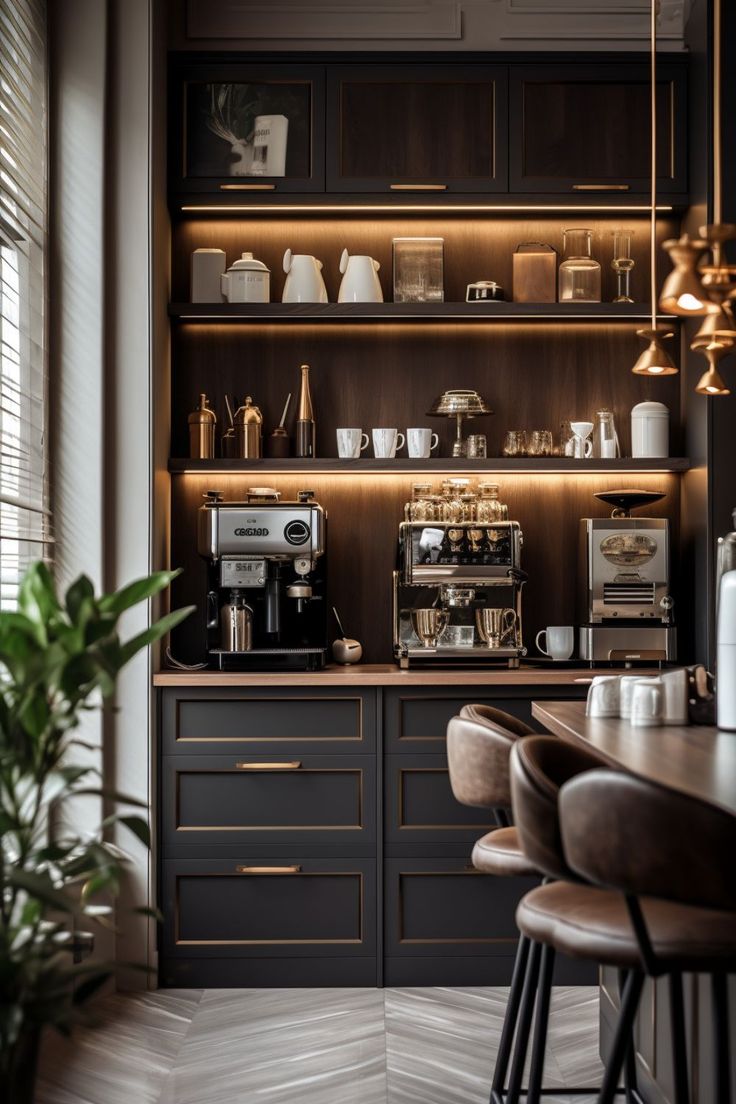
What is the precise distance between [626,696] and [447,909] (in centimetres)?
125

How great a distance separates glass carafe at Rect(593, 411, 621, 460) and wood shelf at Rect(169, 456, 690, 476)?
0.06 meters

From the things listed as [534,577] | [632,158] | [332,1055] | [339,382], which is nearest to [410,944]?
[332,1055]

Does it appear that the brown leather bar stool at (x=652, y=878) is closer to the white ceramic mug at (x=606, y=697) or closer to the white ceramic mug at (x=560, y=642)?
the white ceramic mug at (x=606, y=697)

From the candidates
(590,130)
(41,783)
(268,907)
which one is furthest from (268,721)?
(590,130)

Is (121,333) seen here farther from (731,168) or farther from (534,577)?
(731,168)

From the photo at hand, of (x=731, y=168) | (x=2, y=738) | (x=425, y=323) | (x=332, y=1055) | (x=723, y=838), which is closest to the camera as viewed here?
(x=723, y=838)

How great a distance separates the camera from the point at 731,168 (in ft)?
12.0

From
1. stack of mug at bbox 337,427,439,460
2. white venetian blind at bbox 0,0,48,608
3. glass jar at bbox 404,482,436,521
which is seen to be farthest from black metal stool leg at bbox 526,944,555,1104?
stack of mug at bbox 337,427,439,460

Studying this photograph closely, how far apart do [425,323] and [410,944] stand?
2.11 m

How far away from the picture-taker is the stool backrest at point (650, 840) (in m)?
1.42

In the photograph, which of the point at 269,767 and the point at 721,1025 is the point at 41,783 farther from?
the point at 269,767

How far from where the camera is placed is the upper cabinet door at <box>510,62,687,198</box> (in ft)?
12.5

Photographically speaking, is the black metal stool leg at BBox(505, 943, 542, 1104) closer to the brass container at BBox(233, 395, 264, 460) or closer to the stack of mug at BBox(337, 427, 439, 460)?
the stack of mug at BBox(337, 427, 439, 460)

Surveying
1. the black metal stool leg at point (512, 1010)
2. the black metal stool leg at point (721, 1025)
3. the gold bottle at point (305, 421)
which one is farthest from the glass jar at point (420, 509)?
the black metal stool leg at point (721, 1025)
